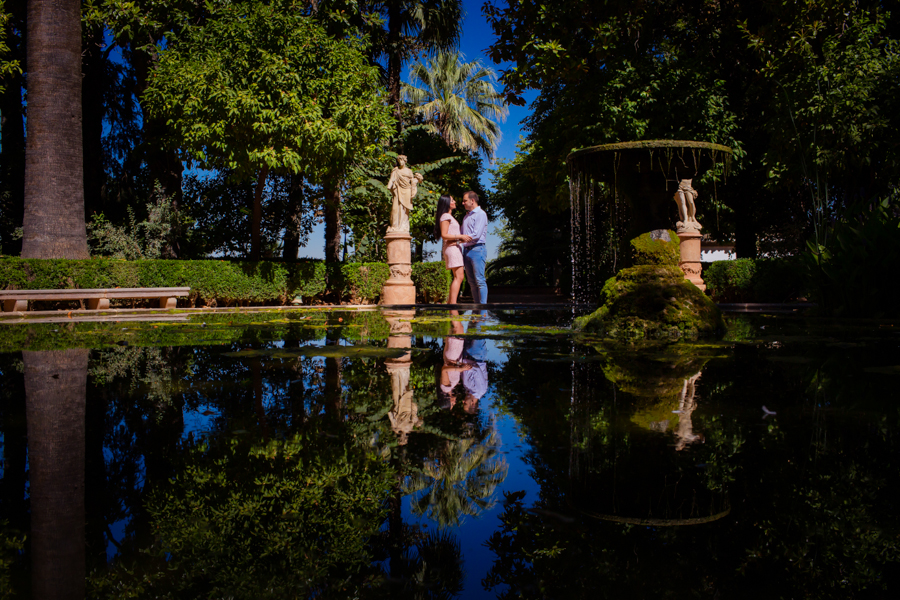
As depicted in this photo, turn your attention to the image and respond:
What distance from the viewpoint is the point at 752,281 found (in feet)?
62.1

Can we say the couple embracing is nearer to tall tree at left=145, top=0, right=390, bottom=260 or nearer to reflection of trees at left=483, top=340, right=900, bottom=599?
tall tree at left=145, top=0, right=390, bottom=260

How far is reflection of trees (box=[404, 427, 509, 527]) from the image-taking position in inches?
68.0

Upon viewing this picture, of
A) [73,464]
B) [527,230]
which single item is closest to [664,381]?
[73,464]

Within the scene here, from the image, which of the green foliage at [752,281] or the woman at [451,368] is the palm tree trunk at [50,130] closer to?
the woman at [451,368]

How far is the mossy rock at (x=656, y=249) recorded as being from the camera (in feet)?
24.1

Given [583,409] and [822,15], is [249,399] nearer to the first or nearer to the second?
[583,409]

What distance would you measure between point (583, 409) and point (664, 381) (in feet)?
3.10

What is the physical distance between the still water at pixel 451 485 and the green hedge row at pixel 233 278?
10256 millimetres

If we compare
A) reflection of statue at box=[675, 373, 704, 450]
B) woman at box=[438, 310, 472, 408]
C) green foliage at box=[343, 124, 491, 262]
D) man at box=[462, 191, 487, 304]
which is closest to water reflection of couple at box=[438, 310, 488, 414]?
woman at box=[438, 310, 472, 408]

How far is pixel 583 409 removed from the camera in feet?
9.70

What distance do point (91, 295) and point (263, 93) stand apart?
5.73 meters

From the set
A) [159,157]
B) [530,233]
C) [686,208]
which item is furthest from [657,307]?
[530,233]

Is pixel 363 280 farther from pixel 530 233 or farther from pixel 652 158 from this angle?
pixel 530 233

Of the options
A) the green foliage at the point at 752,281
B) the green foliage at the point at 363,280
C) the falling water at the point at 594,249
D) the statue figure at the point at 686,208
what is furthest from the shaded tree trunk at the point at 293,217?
the green foliage at the point at 752,281
